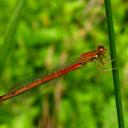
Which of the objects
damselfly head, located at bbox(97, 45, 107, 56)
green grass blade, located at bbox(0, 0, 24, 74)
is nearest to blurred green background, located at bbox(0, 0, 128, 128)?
damselfly head, located at bbox(97, 45, 107, 56)

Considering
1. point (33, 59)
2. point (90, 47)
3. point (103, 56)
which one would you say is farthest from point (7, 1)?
point (103, 56)

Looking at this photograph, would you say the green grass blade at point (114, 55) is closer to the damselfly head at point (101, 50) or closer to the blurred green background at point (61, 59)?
the damselfly head at point (101, 50)

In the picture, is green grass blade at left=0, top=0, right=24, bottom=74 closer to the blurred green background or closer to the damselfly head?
the damselfly head

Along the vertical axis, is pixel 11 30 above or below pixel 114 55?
above

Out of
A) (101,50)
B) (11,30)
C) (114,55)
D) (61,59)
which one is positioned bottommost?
(114,55)

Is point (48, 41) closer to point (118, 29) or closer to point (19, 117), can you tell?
point (118, 29)

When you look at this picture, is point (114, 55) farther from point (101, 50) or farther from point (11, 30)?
point (101, 50)

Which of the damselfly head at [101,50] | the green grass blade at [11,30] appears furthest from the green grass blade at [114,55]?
the damselfly head at [101,50]

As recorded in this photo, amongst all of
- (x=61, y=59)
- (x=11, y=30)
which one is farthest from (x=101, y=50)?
(x=61, y=59)
